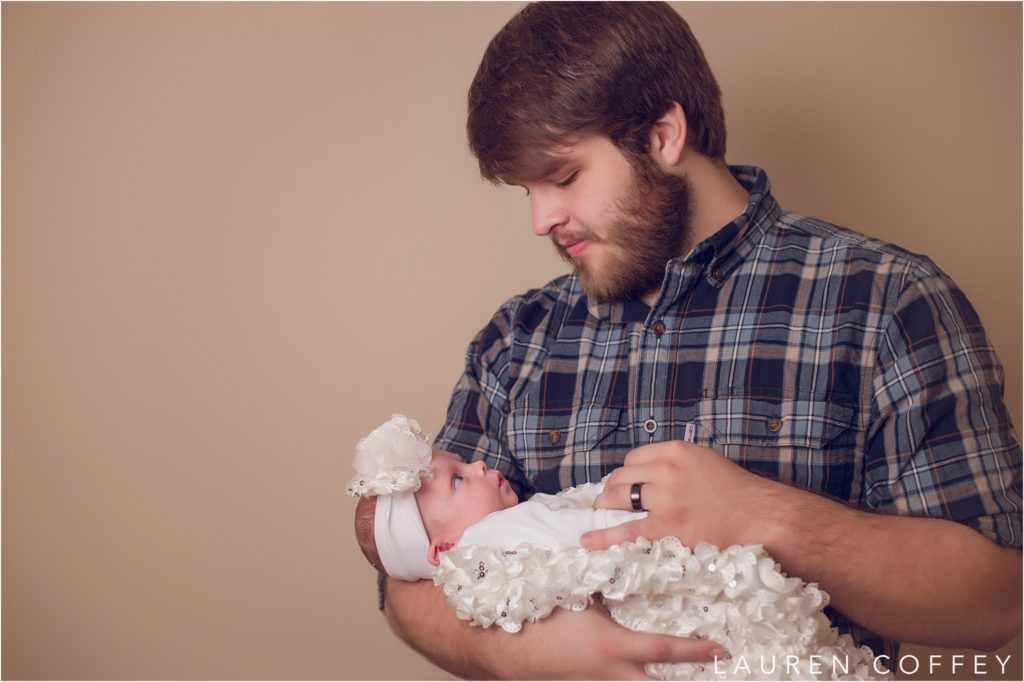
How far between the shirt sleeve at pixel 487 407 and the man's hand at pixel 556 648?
1.21 feet

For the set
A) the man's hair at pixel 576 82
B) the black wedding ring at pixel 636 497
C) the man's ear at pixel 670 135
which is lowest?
the black wedding ring at pixel 636 497

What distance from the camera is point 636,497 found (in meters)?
1.62

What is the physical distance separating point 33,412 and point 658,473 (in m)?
2.00

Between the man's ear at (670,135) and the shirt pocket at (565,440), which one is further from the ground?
the man's ear at (670,135)

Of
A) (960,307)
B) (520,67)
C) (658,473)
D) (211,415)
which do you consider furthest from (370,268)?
(960,307)

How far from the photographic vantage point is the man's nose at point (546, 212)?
1973 millimetres

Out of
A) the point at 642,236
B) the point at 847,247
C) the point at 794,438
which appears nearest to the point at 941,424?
the point at 794,438

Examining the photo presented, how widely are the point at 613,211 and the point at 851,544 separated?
0.81 metres

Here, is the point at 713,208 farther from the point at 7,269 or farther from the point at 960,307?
the point at 7,269

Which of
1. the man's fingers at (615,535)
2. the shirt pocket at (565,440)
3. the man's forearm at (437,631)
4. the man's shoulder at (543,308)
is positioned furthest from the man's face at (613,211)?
the man's forearm at (437,631)

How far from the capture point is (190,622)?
2758 mm

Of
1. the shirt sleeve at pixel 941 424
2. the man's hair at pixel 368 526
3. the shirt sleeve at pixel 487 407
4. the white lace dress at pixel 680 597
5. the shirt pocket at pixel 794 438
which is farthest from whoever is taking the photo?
the shirt sleeve at pixel 487 407

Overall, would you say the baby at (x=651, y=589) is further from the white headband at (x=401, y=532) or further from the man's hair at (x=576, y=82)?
the man's hair at (x=576, y=82)

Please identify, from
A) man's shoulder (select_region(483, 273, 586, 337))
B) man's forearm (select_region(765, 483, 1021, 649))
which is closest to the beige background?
man's shoulder (select_region(483, 273, 586, 337))
